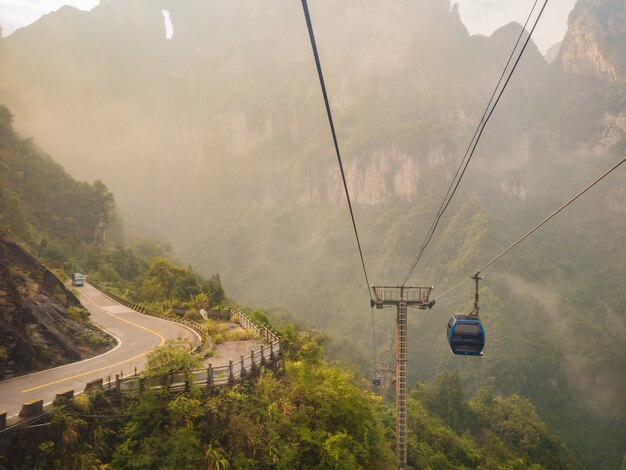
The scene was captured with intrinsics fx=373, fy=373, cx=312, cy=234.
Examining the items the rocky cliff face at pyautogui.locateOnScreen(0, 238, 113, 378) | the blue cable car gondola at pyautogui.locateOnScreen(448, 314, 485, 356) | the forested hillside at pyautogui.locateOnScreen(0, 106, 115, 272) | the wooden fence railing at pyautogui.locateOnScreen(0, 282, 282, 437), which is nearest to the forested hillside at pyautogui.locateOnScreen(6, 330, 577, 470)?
the wooden fence railing at pyautogui.locateOnScreen(0, 282, 282, 437)

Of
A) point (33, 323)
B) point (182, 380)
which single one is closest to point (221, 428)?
point (182, 380)

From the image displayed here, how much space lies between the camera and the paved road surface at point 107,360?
11.6m

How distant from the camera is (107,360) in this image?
16094 millimetres

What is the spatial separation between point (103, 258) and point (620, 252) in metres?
179

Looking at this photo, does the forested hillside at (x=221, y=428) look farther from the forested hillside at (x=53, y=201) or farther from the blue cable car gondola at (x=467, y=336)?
the forested hillside at (x=53, y=201)

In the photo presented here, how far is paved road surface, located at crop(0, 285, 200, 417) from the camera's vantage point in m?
11.6

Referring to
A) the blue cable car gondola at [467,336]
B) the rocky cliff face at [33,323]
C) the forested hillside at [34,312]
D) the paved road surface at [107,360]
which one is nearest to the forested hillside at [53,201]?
the forested hillside at [34,312]

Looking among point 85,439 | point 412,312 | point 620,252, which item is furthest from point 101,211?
point 620,252

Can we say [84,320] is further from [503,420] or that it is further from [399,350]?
[503,420]

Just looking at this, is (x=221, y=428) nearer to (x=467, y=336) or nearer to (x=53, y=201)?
(x=467, y=336)

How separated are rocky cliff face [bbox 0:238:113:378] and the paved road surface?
21.7 inches

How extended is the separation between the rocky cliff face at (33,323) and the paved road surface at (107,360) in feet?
1.81

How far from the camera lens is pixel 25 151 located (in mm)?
54594

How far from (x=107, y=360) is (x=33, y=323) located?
131 inches
